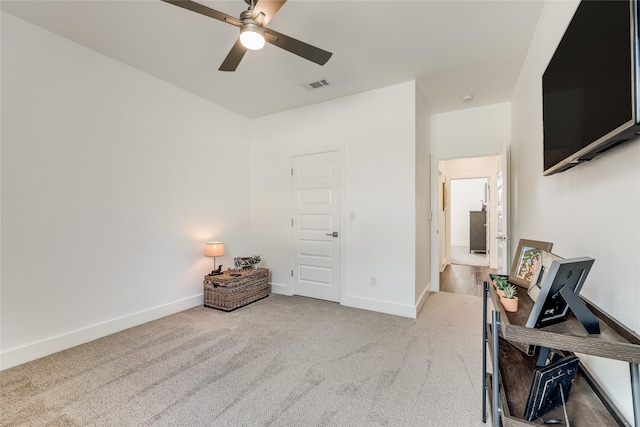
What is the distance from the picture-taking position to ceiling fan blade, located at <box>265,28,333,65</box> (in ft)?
6.48

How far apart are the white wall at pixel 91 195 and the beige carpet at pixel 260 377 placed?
1.15 feet

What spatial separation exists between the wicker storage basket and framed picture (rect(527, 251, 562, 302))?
10.4 ft

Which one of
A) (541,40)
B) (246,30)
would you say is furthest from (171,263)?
(541,40)

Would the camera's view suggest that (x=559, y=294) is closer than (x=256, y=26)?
Yes

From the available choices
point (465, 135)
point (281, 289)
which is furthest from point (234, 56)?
point (465, 135)

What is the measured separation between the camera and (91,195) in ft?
9.08

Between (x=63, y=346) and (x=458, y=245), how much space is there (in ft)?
35.4

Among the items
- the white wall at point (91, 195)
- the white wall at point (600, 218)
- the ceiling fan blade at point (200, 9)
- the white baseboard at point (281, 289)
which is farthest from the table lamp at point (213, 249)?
the white wall at point (600, 218)

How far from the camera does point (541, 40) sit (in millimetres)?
2162

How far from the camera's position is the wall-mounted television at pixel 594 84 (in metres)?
0.82

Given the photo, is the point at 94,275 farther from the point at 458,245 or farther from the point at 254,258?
the point at 458,245

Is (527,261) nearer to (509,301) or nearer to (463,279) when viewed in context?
(509,301)

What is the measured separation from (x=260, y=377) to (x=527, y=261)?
6.36 ft

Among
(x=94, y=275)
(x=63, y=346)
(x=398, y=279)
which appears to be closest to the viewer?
(x=63, y=346)
